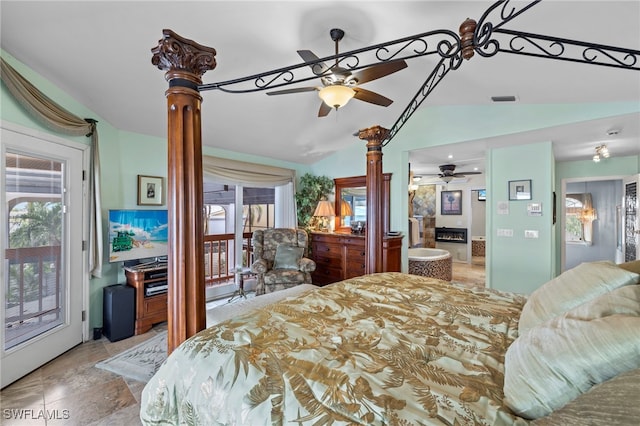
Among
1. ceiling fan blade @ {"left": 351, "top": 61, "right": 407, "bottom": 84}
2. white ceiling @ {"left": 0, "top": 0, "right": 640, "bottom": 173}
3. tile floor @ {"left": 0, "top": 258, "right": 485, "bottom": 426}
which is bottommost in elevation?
tile floor @ {"left": 0, "top": 258, "right": 485, "bottom": 426}

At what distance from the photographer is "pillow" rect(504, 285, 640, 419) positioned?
725mm

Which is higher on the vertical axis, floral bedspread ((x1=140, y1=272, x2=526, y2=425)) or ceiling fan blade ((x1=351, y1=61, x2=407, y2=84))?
ceiling fan blade ((x1=351, y1=61, x2=407, y2=84))

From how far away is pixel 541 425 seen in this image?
65 centimetres

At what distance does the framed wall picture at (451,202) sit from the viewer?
7762 mm

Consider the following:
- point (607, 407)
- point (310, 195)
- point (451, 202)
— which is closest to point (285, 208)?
point (310, 195)

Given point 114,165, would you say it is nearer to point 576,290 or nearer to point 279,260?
point 279,260

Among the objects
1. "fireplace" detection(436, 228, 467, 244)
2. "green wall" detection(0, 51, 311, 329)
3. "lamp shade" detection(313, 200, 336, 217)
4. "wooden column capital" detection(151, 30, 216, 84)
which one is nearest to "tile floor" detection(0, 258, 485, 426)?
"green wall" detection(0, 51, 311, 329)

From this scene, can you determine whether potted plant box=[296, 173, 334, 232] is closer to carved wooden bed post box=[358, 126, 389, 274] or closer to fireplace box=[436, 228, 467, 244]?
carved wooden bed post box=[358, 126, 389, 274]

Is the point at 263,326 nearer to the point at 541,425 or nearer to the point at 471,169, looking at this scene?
the point at 541,425

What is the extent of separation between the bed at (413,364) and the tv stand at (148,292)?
2290 millimetres

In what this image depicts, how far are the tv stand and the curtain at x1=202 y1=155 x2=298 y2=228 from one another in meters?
1.45

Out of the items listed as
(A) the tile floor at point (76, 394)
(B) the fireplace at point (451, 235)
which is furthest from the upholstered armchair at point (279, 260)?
(B) the fireplace at point (451, 235)

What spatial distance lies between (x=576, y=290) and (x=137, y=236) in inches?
149

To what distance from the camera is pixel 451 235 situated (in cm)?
785
